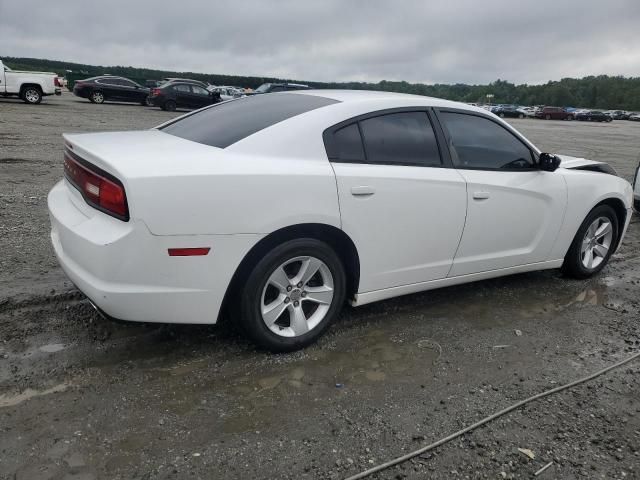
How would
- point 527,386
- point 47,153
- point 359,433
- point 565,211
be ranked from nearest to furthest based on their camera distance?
point 359,433, point 527,386, point 565,211, point 47,153

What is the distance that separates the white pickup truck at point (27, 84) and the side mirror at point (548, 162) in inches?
855

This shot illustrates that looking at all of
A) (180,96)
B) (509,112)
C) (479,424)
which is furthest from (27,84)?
(509,112)

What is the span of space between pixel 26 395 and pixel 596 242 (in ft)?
15.4

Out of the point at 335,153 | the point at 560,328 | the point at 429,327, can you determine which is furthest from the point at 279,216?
the point at 560,328

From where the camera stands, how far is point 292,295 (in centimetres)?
318

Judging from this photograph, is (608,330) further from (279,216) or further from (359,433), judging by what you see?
(279,216)

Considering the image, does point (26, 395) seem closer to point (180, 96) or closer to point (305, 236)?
point (305, 236)

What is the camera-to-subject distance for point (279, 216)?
2906 millimetres

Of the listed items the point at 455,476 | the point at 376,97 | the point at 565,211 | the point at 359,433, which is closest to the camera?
the point at 455,476

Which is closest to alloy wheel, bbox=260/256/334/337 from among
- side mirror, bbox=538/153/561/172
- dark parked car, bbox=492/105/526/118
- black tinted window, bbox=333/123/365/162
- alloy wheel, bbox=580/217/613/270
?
black tinted window, bbox=333/123/365/162

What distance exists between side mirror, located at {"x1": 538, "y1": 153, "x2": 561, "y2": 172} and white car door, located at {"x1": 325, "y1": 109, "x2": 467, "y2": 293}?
973mm

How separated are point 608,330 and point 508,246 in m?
0.94

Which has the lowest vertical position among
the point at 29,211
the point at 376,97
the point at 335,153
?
the point at 29,211

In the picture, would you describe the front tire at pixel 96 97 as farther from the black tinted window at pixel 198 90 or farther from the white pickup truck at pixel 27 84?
the black tinted window at pixel 198 90
